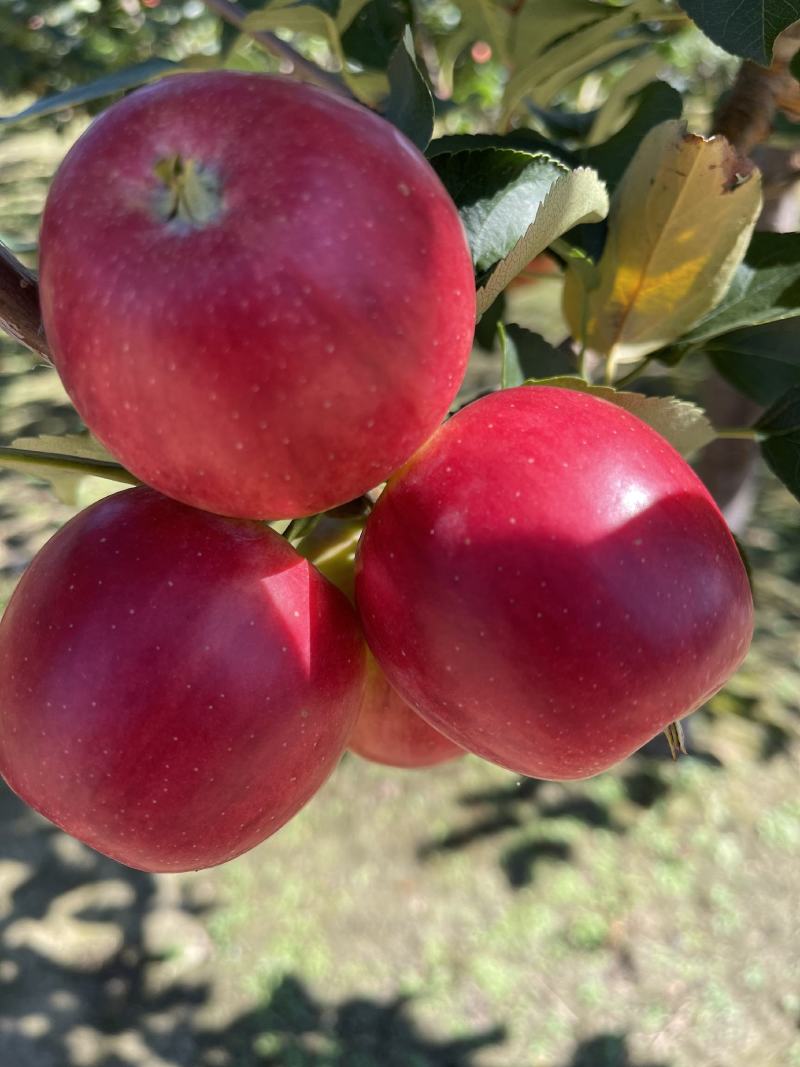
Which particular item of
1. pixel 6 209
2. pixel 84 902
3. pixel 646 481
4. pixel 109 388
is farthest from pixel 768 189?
pixel 6 209

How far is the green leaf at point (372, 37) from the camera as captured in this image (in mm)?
1036

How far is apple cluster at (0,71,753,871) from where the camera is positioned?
0.47 meters

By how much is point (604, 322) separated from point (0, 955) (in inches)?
86.2

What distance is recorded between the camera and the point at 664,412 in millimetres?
746

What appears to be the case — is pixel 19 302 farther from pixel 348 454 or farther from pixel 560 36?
pixel 560 36

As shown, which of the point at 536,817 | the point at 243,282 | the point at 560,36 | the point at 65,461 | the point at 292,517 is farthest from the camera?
the point at 536,817

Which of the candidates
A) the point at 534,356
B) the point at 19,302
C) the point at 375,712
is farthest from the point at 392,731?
the point at 19,302

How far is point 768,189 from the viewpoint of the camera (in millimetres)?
1126

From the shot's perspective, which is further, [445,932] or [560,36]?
[445,932]

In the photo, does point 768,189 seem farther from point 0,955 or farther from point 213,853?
point 0,955

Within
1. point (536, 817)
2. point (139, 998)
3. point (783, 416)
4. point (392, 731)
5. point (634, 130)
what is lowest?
point (536, 817)

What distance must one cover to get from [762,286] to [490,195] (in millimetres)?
289

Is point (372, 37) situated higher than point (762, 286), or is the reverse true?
point (372, 37)

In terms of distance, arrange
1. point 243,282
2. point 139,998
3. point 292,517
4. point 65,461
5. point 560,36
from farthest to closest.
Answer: point 139,998, point 560,36, point 65,461, point 292,517, point 243,282
